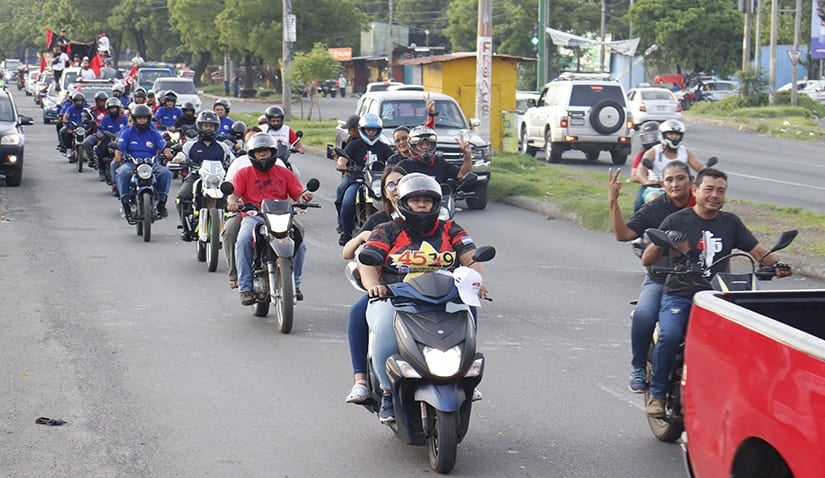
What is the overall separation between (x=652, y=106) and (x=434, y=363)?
127ft

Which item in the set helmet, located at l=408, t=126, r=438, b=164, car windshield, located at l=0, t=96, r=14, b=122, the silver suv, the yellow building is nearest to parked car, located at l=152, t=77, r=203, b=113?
the yellow building

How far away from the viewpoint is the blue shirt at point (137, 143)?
1789cm

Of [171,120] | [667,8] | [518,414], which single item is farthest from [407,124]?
[667,8]

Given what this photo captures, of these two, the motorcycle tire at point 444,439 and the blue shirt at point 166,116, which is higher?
the blue shirt at point 166,116

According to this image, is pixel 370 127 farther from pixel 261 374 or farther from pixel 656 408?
pixel 656 408

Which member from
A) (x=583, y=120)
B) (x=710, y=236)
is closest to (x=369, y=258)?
(x=710, y=236)

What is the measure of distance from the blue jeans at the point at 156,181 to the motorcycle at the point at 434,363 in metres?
10.9

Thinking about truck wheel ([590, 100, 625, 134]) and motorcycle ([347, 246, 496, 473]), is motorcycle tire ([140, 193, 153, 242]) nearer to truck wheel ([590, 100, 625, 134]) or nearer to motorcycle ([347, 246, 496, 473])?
motorcycle ([347, 246, 496, 473])

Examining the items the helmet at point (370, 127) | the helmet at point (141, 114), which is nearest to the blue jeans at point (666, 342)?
the helmet at point (370, 127)

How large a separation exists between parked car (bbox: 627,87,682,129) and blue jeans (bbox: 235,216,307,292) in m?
33.1

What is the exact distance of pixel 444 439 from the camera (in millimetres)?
6762

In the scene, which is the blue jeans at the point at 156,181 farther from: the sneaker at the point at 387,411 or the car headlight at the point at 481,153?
the sneaker at the point at 387,411

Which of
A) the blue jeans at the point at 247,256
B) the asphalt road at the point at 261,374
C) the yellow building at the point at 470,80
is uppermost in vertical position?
the yellow building at the point at 470,80

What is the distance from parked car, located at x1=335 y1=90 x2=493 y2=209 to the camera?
2147cm
